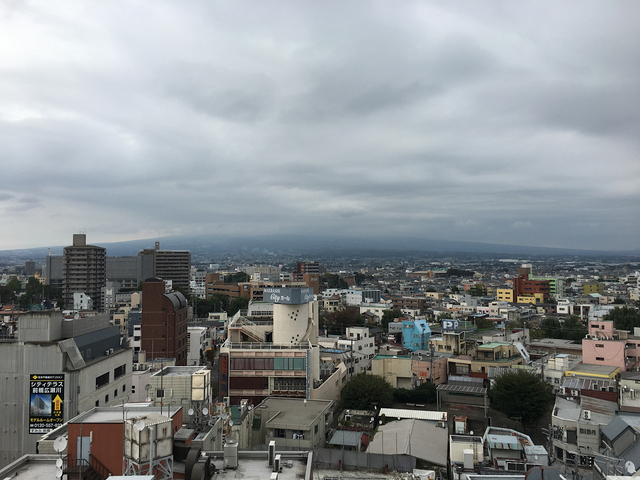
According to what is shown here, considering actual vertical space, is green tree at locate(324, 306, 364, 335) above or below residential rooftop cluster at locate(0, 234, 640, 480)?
below

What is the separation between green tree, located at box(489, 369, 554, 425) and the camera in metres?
25.8

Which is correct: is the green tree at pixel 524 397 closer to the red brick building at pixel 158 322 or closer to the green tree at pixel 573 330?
the red brick building at pixel 158 322

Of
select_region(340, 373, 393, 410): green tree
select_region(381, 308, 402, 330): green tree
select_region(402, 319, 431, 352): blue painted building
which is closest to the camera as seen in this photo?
select_region(340, 373, 393, 410): green tree

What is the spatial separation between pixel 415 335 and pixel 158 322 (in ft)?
81.2

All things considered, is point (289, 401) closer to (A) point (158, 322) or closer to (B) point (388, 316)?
(A) point (158, 322)

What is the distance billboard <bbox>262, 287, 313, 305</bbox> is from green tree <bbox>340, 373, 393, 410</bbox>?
6206 millimetres

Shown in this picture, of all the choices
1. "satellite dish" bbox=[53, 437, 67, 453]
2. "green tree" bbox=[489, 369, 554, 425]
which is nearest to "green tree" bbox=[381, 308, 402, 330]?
"green tree" bbox=[489, 369, 554, 425]

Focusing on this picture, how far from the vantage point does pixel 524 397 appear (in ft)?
85.5

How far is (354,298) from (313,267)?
5086 cm

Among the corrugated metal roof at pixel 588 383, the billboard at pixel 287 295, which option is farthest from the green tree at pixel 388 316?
the corrugated metal roof at pixel 588 383

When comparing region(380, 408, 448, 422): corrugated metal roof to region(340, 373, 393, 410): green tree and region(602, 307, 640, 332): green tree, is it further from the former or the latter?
region(602, 307, 640, 332): green tree

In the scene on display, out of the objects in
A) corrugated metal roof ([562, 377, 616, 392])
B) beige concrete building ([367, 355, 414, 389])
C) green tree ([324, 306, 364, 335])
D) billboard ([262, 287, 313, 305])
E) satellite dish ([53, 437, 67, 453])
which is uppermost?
billboard ([262, 287, 313, 305])

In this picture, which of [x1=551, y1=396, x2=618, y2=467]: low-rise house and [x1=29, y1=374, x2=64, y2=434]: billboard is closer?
[x1=29, y1=374, x2=64, y2=434]: billboard

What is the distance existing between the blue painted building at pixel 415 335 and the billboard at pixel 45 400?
34.5m
